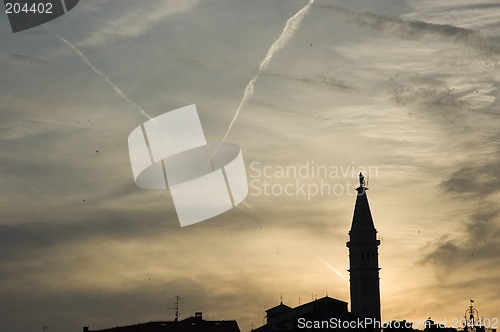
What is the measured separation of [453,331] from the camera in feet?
429

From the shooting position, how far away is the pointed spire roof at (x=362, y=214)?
15950 cm

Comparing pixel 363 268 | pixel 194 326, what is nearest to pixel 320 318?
pixel 194 326

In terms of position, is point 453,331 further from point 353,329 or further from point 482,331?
point 353,329

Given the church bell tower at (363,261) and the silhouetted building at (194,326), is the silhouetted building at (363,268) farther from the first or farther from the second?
the silhouetted building at (194,326)

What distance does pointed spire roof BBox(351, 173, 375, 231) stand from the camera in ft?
523

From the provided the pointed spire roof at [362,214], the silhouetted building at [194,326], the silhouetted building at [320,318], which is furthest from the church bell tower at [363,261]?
the silhouetted building at [194,326]

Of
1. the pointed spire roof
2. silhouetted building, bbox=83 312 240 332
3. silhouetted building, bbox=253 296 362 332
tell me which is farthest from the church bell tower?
silhouetted building, bbox=83 312 240 332

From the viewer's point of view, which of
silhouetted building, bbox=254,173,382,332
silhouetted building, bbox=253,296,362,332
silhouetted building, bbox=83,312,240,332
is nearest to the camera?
silhouetted building, bbox=83,312,240,332

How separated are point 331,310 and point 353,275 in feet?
106

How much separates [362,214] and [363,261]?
7777 mm

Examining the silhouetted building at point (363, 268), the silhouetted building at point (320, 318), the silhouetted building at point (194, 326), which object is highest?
the silhouetted building at point (363, 268)

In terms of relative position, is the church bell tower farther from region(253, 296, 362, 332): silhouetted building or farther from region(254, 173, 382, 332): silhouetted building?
region(253, 296, 362, 332): silhouetted building

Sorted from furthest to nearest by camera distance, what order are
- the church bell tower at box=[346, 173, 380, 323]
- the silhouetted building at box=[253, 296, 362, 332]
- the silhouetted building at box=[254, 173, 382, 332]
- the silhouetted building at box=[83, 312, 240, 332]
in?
the church bell tower at box=[346, 173, 380, 323]
the silhouetted building at box=[254, 173, 382, 332]
the silhouetted building at box=[253, 296, 362, 332]
the silhouetted building at box=[83, 312, 240, 332]

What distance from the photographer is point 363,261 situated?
159500mm
